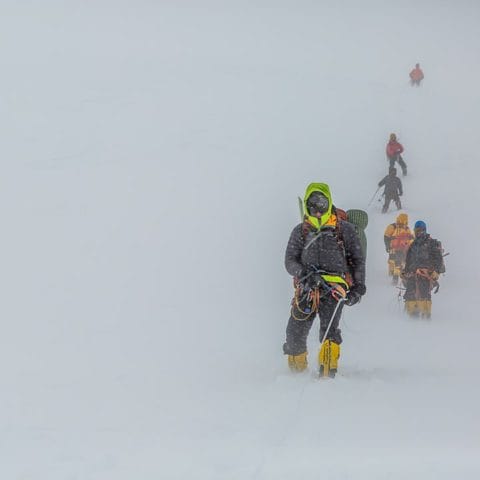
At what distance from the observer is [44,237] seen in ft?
45.7

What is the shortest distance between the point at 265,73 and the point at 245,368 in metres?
23.1

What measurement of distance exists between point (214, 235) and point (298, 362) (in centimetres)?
835

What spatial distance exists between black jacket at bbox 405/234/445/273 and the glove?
4.33 m

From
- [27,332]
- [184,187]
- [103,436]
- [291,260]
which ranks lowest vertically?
[103,436]

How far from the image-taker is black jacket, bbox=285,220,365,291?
632 cm

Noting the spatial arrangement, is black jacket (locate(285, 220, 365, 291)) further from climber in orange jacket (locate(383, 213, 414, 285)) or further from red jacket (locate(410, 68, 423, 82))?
red jacket (locate(410, 68, 423, 82))

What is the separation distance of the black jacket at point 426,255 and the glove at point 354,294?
4329 millimetres

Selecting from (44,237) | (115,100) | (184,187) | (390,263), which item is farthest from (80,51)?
(390,263)

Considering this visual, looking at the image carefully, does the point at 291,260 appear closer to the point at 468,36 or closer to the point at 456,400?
the point at 456,400

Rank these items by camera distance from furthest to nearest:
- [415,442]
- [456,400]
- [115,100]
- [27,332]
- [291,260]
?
1. [115,100]
2. [27,332]
3. [291,260]
4. [456,400]
5. [415,442]

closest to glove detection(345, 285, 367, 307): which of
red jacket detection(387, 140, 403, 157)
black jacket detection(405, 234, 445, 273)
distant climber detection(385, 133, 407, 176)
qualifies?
black jacket detection(405, 234, 445, 273)

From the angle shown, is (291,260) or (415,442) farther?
(291,260)

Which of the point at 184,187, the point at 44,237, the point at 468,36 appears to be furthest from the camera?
the point at 468,36

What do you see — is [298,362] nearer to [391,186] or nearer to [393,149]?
[391,186]
